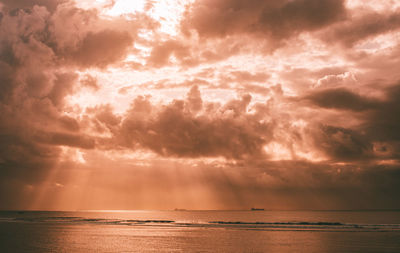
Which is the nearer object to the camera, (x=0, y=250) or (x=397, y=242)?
(x=0, y=250)

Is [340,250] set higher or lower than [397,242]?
lower

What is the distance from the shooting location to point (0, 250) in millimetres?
52250

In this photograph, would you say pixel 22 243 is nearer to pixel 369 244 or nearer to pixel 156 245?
pixel 156 245

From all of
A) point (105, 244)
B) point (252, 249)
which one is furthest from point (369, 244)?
point (105, 244)

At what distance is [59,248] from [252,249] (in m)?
31.0

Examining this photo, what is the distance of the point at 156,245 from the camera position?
5862 centimetres

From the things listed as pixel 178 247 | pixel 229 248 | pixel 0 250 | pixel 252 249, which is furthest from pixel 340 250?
pixel 0 250

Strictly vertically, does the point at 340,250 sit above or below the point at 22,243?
below

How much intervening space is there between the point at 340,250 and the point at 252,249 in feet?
45.4

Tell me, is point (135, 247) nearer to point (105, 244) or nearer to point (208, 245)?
point (105, 244)

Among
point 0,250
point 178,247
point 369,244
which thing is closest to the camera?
point 0,250

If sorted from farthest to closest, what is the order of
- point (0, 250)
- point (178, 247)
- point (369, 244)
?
point (369, 244), point (178, 247), point (0, 250)

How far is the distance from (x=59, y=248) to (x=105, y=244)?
7951mm

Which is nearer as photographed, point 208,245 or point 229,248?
point 229,248
